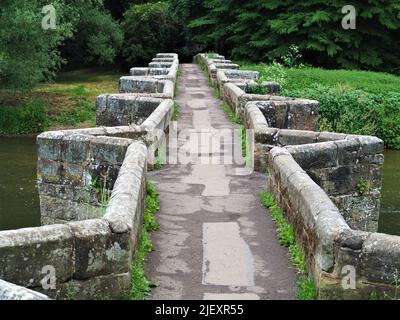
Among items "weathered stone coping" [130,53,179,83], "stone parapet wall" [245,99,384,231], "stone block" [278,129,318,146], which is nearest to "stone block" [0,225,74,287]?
"stone parapet wall" [245,99,384,231]

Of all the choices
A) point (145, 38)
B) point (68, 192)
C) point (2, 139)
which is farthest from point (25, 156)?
point (145, 38)

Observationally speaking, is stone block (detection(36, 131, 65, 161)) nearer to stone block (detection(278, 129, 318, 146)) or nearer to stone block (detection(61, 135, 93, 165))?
stone block (detection(61, 135, 93, 165))

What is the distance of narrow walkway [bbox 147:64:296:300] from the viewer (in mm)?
6035

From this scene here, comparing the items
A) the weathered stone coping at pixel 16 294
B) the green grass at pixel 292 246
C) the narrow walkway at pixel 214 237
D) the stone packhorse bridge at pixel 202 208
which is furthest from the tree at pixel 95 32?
the weathered stone coping at pixel 16 294

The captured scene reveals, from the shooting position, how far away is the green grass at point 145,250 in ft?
19.0

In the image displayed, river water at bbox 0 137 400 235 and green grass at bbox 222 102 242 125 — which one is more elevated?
green grass at bbox 222 102 242 125

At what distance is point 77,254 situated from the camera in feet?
17.4

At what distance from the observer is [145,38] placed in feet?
116

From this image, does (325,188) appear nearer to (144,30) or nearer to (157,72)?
(157,72)

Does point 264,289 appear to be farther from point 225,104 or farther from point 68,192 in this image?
point 225,104

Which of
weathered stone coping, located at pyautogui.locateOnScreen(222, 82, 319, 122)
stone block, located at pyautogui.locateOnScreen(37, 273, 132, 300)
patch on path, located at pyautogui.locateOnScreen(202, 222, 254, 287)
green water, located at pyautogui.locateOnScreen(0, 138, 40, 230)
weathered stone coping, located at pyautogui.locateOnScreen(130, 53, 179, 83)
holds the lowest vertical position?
green water, located at pyautogui.locateOnScreen(0, 138, 40, 230)

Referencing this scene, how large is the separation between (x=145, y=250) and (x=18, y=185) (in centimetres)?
1190

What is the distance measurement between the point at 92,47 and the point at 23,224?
68.4 feet

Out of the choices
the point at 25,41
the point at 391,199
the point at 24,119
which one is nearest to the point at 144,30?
the point at 24,119
